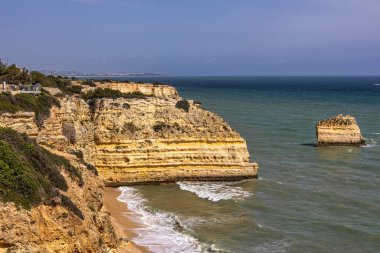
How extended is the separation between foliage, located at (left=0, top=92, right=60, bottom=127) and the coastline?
5.84 meters

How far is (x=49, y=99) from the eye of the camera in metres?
25.4

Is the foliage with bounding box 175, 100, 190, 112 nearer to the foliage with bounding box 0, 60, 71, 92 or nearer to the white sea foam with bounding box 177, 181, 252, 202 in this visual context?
the white sea foam with bounding box 177, 181, 252, 202

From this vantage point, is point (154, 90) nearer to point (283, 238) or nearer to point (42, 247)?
point (283, 238)

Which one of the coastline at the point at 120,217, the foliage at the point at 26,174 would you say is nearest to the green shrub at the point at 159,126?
the coastline at the point at 120,217

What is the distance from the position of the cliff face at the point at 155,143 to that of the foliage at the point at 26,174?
15448 millimetres

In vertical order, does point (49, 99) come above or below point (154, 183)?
above

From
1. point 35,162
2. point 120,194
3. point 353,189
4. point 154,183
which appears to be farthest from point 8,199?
point 353,189

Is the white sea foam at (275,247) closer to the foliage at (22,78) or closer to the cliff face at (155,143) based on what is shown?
the cliff face at (155,143)

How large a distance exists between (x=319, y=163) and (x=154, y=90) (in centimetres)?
1507

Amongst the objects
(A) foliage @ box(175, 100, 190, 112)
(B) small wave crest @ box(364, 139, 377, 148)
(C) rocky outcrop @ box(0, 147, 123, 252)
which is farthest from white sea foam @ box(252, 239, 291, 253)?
(B) small wave crest @ box(364, 139, 377, 148)

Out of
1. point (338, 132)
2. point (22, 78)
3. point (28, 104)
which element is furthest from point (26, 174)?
point (338, 132)

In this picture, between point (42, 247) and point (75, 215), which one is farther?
point (75, 215)

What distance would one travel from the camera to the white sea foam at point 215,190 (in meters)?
28.4

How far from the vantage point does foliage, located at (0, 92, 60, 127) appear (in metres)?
20.7
